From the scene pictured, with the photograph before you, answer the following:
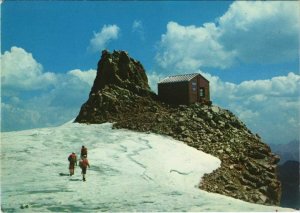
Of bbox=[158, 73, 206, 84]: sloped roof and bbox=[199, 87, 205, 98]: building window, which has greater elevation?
bbox=[158, 73, 206, 84]: sloped roof

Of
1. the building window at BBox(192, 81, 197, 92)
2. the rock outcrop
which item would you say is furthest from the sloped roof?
the rock outcrop

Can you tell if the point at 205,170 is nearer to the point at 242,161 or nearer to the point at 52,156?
the point at 242,161

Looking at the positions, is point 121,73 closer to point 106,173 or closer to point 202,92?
point 202,92

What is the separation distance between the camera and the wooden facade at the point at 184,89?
53.7 metres

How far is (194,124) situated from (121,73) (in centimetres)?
1503

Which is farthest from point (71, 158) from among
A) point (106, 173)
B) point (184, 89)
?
point (184, 89)

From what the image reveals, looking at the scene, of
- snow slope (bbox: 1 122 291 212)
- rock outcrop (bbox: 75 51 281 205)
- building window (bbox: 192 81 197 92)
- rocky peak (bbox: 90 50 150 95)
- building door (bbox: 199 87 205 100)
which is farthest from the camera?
rocky peak (bbox: 90 50 150 95)

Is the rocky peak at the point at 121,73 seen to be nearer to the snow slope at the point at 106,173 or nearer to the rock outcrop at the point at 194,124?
the rock outcrop at the point at 194,124

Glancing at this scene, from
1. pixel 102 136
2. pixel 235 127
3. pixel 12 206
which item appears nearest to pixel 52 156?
pixel 102 136

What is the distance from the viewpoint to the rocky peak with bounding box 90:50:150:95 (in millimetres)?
56406

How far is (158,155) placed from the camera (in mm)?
37750

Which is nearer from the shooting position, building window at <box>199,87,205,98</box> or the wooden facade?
the wooden facade

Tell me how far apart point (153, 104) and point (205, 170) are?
1789cm

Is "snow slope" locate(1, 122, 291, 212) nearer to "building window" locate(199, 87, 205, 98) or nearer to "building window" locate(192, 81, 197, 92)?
"building window" locate(192, 81, 197, 92)
